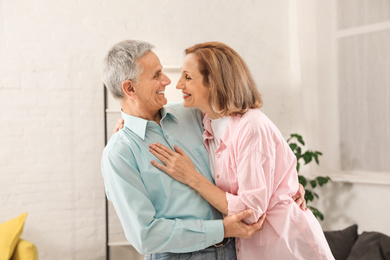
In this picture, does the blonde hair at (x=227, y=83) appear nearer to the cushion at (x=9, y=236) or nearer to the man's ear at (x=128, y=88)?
the man's ear at (x=128, y=88)

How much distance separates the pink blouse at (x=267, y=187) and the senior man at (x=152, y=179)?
8 centimetres

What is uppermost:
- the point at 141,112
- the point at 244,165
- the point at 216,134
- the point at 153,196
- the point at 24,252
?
the point at 141,112

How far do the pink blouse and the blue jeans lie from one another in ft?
0.14

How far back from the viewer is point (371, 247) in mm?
3039

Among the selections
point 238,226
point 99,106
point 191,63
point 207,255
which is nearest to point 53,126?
point 99,106

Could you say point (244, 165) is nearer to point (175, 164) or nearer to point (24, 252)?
point (175, 164)

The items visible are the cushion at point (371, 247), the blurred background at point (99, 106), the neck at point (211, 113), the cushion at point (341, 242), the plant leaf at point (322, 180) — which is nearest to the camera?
the neck at point (211, 113)

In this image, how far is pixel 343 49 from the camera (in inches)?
167

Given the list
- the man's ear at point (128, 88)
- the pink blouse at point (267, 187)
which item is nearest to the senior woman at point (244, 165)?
the pink blouse at point (267, 187)

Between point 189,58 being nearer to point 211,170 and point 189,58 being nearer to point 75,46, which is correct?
point 211,170

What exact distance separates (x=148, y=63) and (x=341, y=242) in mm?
2230

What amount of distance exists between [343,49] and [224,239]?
300cm

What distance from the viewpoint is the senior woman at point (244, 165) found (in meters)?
1.74

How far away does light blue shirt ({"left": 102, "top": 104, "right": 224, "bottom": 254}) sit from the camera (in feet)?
5.53
